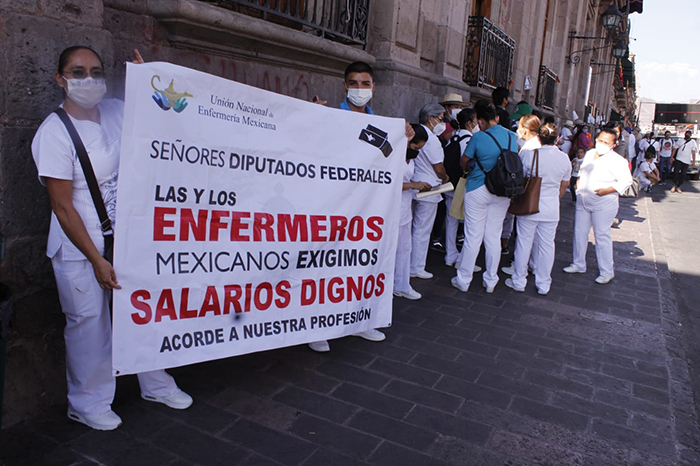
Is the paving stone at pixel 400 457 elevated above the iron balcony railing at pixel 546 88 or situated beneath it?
situated beneath

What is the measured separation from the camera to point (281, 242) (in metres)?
3.56

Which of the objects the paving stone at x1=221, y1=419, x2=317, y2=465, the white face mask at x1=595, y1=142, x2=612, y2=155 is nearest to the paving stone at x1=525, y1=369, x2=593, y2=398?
the paving stone at x1=221, y1=419, x2=317, y2=465

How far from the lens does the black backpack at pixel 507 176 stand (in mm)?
5629

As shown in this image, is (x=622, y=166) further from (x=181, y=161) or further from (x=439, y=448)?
(x=181, y=161)

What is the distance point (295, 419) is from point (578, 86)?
2641cm

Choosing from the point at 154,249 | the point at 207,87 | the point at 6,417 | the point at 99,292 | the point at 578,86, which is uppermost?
the point at 578,86

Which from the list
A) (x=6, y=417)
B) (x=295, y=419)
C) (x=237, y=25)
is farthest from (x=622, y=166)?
(x=6, y=417)

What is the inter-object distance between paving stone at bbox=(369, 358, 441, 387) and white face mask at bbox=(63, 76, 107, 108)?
8.25ft

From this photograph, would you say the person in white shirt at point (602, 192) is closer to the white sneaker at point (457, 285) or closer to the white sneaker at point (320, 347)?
the white sneaker at point (457, 285)

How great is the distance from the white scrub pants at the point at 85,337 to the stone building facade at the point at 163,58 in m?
0.26

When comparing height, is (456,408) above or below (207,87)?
below

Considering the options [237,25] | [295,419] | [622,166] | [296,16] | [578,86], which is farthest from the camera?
[578,86]

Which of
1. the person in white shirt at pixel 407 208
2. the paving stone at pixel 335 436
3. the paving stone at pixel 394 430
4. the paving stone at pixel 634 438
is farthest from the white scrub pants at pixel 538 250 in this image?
the paving stone at pixel 335 436

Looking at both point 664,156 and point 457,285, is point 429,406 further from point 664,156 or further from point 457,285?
point 664,156
